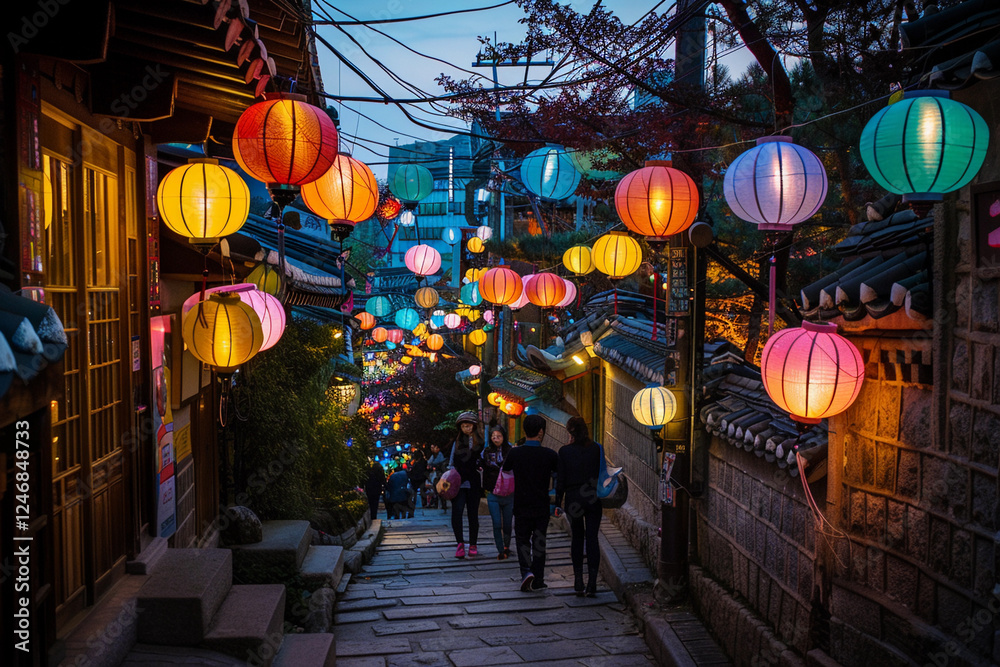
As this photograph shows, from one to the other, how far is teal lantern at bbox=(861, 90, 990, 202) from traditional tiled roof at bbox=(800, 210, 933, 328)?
27.6 inches

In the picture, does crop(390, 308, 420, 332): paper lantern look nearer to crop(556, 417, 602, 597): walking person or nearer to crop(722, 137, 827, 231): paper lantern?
crop(556, 417, 602, 597): walking person

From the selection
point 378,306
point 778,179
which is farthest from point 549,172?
point 378,306

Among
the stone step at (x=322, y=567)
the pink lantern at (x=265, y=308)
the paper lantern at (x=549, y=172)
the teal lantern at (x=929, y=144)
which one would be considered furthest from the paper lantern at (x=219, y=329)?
the paper lantern at (x=549, y=172)

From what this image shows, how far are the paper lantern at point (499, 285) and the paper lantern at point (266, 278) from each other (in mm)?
5490

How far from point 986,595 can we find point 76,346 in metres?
6.55

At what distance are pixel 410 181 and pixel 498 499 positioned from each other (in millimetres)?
5964

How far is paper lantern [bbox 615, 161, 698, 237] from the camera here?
8.95m

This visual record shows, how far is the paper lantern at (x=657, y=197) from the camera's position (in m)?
8.95

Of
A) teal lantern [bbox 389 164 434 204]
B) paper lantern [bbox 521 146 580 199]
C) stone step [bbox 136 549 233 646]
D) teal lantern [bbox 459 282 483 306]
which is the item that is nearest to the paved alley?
stone step [bbox 136 549 233 646]

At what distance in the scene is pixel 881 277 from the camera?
18.6 ft

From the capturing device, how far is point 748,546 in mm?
8172

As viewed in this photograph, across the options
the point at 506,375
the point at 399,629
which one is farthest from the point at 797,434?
the point at 506,375

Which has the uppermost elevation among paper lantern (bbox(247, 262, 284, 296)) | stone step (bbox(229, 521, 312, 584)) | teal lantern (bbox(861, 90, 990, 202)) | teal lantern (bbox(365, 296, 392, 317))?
teal lantern (bbox(861, 90, 990, 202))

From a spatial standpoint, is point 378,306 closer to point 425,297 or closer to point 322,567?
point 425,297
